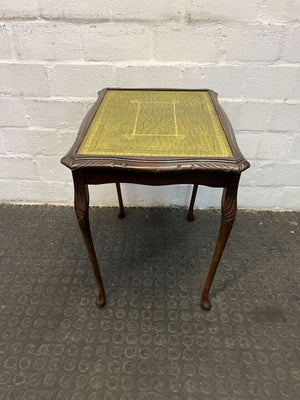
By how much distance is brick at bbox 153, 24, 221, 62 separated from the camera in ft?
3.63

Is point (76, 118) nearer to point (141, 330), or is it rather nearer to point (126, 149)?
point (126, 149)

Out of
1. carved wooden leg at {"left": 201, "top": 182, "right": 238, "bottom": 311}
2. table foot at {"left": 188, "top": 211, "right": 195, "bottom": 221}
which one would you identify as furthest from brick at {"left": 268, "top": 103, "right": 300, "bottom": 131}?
carved wooden leg at {"left": 201, "top": 182, "right": 238, "bottom": 311}

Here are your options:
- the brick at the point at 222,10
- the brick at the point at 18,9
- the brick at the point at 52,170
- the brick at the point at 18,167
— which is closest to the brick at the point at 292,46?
the brick at the point at 222,10

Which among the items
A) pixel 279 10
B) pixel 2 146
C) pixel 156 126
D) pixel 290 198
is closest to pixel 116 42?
pixel 156 126

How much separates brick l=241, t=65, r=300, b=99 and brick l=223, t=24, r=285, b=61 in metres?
0.05

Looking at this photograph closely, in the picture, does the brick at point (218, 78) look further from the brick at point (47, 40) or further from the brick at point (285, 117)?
the brick at point (47, 40)

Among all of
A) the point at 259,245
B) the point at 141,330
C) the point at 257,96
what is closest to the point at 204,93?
the point at 257,96

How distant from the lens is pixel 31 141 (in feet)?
4.46

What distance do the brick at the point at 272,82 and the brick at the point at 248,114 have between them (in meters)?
0.04

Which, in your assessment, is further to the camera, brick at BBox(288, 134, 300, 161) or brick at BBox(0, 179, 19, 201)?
brick at BBox(0, 179, 19, 201)

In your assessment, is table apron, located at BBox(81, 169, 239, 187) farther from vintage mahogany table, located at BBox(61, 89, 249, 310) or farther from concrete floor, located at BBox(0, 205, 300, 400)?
concrete floor, located at BBox(0, 205, 300, 400)

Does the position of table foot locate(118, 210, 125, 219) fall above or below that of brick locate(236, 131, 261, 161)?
below

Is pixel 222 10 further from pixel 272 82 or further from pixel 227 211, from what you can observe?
pixel 227 211

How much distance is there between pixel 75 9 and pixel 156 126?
0.58 metres
